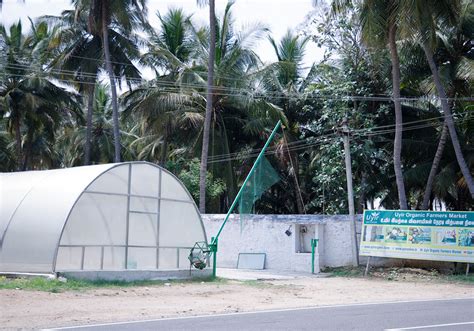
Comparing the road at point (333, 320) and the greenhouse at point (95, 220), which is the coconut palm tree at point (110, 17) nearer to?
the greenhouse at point (95, 220)

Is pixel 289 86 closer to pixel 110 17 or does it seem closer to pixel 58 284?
pixel 110 17

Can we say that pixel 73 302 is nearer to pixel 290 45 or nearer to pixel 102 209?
pixel 102 209

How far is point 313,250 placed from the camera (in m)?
24.6

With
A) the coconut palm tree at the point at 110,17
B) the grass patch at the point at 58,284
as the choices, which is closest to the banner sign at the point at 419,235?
the grass patch at the point at 58,284

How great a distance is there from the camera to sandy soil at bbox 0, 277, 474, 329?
12836 millimetres

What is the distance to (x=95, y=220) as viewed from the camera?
18.8 metres

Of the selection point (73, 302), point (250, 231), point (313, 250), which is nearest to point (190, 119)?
point (250, 231)

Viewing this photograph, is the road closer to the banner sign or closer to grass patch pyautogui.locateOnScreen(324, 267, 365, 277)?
the banner sign

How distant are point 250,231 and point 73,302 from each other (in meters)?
13.0

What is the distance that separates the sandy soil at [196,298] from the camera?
505 inches

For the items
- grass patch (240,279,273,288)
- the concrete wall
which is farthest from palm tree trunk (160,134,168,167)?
grass patch (240,279,273,288)

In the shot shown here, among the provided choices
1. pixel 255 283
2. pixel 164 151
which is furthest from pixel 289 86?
pixel 255 283

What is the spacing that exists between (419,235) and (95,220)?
1136 centimetres

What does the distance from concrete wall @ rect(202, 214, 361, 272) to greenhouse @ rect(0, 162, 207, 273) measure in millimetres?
5293
